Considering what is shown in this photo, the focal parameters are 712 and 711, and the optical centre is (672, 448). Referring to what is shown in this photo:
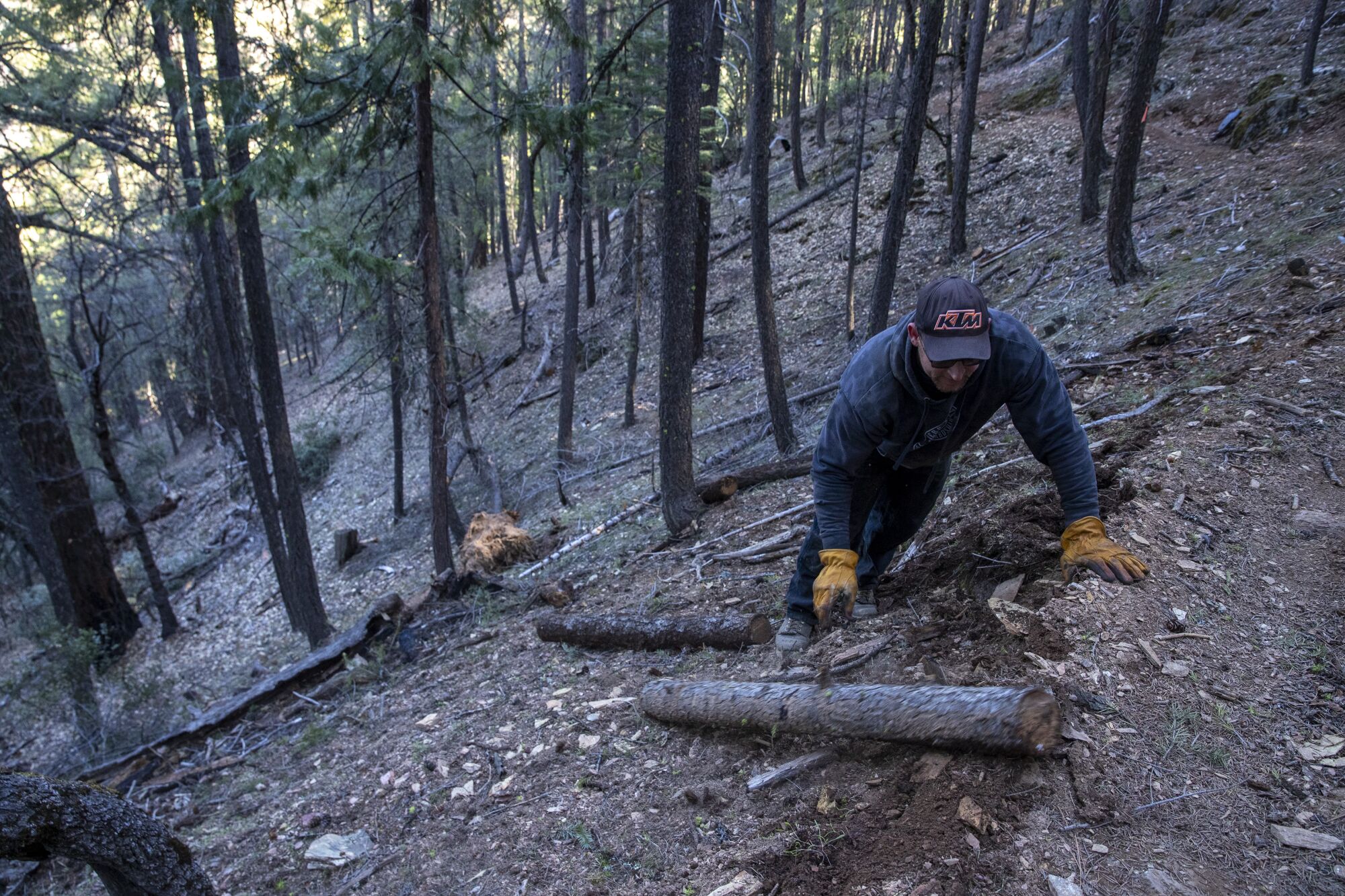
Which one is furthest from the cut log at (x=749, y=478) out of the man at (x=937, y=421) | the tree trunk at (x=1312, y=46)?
the tree trunk at (x=1312, y=46)

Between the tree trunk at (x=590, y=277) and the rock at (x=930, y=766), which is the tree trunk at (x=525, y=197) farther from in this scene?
the rock at (x=930, y=766)

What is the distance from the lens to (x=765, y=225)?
28.5ft

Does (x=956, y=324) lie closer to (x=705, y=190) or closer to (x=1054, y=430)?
(x=1054, y=430)

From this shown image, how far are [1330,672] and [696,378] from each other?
41.0 feet

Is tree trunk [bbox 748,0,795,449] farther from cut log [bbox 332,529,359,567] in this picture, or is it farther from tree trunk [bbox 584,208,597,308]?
tree trunk [bbox 584,208,597,308]

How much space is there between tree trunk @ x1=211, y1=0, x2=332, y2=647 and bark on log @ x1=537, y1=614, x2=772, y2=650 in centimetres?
507

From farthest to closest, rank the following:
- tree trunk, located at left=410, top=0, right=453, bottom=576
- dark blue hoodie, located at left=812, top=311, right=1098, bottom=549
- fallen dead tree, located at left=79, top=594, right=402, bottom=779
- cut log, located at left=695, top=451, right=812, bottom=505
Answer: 1. cut log, located at left=695, top=451, right=812, bottom=505
2. tree trunk, located at left=410, top=0, right=453, bottom=576
3. fallen dead tree, located at left=79, top=594, right=402, bottom=779
4. dark blue hoodie, located at left=812, top=311, right=1098, bottom=549

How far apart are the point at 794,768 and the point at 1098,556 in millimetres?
1794

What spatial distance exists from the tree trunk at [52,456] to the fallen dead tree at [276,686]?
5.47 meters

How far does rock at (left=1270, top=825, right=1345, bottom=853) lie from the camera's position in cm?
228

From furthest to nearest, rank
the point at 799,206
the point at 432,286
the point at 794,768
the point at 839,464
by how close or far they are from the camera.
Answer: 1. the point at 799,206
2. the point at 432,286
3. the point at 839,464
4. the point at 794,768

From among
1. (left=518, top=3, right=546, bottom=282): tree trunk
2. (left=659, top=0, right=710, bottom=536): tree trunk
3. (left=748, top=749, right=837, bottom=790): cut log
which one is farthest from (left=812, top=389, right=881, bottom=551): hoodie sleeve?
(left=518, top=3, right=546, bottom=282): tree trunk

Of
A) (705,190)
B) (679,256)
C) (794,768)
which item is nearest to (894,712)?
(794,768)

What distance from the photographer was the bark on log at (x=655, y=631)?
15.0 feet
